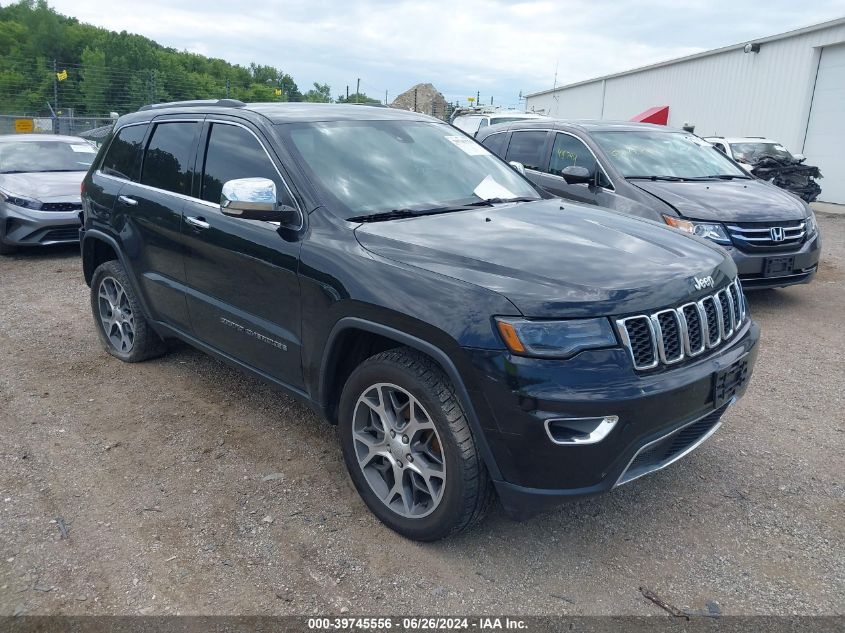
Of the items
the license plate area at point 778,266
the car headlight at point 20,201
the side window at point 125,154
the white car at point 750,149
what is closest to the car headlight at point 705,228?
the license plate area at point 778,266

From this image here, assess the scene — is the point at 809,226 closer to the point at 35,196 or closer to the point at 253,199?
the point at 253,199

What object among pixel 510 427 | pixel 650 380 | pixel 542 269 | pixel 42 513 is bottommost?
pixel 42 513

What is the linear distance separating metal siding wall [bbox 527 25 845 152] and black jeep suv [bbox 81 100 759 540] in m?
17.8

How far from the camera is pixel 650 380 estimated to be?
2.53 metres

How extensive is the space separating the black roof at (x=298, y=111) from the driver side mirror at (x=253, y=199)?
25.6 inches

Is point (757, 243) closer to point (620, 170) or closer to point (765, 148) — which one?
point (620, 170)

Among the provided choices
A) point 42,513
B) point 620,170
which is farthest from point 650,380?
point 620,170

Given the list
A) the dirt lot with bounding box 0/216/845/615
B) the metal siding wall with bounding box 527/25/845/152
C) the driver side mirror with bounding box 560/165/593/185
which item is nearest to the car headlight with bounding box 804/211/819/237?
the driver side mirror with bounding box 560/165/593/185

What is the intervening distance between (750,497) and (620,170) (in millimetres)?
4182

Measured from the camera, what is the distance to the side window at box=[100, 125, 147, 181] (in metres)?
4.68

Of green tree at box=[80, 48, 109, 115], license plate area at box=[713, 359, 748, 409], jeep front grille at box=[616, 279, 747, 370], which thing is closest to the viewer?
jeep front grille at box=[616, 279, 747, 370]

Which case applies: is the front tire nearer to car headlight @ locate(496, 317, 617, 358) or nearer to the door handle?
car headlight @ locate(496, 317, 617, 358)

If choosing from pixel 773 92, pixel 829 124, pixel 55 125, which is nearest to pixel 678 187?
pixel 829 124

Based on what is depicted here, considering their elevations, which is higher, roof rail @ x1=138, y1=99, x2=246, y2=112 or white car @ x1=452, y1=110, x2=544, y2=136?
white car @ x1=452, y1=110, x2=544, y2=136
